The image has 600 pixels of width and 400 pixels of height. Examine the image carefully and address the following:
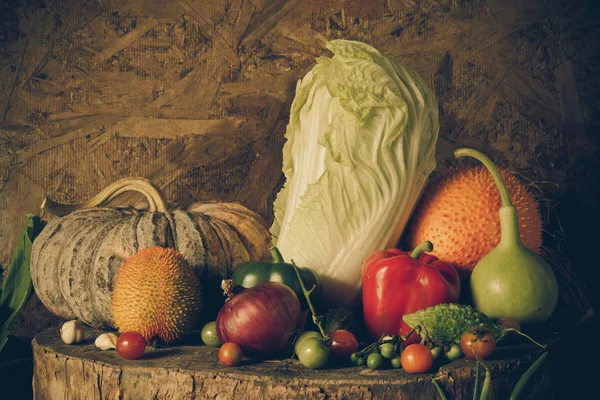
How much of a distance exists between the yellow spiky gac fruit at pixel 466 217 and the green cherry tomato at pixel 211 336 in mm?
624

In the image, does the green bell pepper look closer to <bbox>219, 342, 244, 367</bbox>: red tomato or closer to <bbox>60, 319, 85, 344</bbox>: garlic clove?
<bbox>219, 342, 244, 367</bbox>: red tomato

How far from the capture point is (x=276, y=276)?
1603 mm

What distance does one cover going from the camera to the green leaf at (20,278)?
6.49 ft

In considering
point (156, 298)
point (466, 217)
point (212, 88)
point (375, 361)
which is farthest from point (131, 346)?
point (212, 88)

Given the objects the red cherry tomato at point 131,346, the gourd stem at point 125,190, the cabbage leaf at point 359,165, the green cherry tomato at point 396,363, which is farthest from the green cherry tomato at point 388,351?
the gourd stem at point 125,190

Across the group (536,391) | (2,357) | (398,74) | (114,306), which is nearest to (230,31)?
(398,74)

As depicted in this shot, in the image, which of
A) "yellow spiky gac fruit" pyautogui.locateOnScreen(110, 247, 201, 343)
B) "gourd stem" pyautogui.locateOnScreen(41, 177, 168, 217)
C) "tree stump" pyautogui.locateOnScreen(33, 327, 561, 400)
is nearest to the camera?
"tree stump" pyautogui.locateOnScreen(33, 327, 561, 400)

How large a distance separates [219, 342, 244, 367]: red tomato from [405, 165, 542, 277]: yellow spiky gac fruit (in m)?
0.64

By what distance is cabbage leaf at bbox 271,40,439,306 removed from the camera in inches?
66.6

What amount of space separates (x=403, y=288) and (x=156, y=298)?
1.92 ft

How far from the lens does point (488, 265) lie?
1559 millimetres

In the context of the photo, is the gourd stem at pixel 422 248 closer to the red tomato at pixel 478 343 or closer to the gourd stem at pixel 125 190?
the red tomato at pixel 478 343

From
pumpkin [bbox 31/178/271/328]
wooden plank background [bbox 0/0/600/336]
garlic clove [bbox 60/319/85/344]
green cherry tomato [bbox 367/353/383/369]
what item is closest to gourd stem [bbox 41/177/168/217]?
pumpkin [bbox 31/178/271/328]

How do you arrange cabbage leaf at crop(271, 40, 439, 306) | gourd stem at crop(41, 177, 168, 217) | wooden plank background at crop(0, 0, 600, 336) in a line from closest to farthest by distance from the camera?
cabbage leaf at crop(271, 40, 439, 306)
gourd stem at crop(41, 177, 168, 217)
wooden plank background at crop(0, 0, 600, 336)
